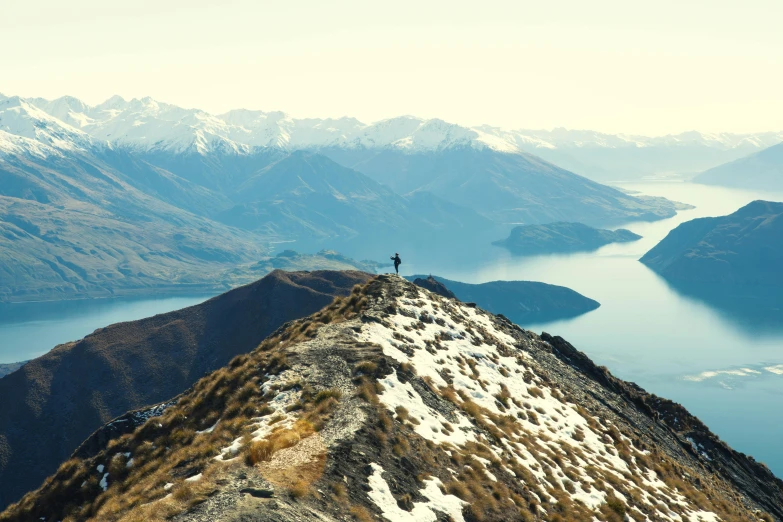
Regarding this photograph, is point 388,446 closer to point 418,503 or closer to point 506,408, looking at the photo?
point 418,503

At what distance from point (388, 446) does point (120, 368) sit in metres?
121

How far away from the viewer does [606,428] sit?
154 feet

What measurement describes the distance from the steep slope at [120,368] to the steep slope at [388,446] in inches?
3178

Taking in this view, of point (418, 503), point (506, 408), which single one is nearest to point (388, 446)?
point (418, 503)

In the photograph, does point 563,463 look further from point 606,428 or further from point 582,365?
point 582,365

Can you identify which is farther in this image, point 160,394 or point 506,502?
point 160,394

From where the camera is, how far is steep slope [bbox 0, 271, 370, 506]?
116m

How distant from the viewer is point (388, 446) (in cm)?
2800

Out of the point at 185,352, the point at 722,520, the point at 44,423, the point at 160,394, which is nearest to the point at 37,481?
the point at 44,423

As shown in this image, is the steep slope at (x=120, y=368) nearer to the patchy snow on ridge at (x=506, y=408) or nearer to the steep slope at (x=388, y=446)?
the steep slope at (x=388, y=446)

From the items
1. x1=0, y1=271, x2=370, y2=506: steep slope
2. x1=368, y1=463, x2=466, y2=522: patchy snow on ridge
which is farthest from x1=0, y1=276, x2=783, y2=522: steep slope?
x1=0, y1=271, x2=370, y2=506: steep slope

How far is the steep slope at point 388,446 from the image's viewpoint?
2462 cm

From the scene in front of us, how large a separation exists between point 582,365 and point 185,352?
96671 millimetres

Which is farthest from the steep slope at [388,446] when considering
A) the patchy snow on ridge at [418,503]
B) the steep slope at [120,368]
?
the steep slope at [120,368]
